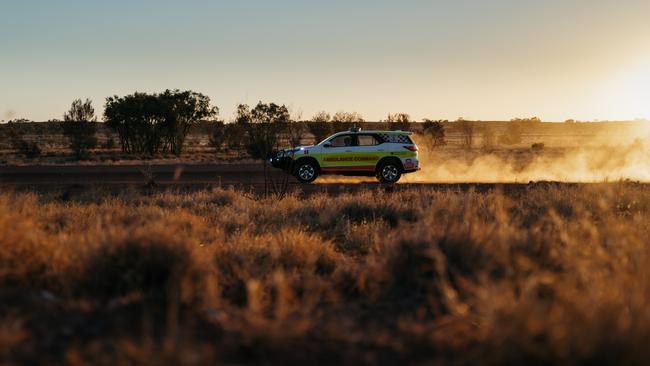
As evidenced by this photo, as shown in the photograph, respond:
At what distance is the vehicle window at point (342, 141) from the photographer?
20.2 metres

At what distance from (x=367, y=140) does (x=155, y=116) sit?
2839cm

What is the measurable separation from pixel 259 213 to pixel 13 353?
817cm

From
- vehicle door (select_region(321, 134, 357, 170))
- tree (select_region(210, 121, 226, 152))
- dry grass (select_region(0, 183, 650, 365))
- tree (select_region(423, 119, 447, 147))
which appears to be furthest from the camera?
tree (select_region(423, 119, 447, 147))

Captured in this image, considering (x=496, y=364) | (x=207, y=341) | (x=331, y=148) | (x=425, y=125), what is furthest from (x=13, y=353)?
(x=425, y=125)

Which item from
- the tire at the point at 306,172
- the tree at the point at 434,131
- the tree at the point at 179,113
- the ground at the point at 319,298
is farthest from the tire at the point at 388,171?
the tree at the point at 434,131

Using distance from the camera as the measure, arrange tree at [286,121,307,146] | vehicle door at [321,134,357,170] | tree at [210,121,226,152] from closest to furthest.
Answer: tree at [286,121,307,146] → vehicle door at [321,134,357,170] → tree at [210,121,226,152]

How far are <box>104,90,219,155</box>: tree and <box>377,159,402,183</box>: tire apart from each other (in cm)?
2739

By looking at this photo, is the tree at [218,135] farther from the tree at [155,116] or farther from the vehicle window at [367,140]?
the vehicle window at [367,140]

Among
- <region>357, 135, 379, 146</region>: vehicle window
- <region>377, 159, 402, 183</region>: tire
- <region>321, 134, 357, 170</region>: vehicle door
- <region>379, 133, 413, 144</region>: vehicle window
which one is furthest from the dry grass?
<region>379, 133, 413, 144</region>: vehicle window

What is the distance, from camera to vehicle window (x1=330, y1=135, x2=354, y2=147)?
20.2 metres

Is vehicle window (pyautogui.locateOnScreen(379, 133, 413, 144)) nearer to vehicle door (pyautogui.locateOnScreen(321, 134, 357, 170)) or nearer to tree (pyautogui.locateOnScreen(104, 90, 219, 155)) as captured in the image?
vehicle door (pyautogui.locateOnScreen(321, 134, 357, 170))

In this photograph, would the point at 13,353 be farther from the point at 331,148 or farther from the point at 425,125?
the point at 425,125

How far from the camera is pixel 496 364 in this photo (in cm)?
369

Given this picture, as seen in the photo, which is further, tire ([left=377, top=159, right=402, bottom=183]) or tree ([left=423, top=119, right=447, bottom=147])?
tree ([left=423, top=119, right=447, bottom=147])
